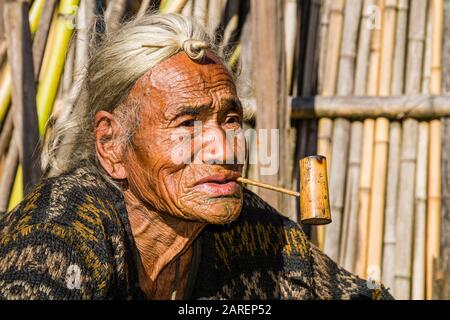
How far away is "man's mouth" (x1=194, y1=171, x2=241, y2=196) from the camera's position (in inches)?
122

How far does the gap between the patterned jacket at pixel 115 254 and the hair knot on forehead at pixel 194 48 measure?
1.63ft

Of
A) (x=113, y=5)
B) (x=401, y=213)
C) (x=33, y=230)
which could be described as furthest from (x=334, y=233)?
(x=33, y=230)

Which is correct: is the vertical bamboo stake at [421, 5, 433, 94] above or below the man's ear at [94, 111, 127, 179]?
above

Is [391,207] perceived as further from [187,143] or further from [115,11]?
[187,143]

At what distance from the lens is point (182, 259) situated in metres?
3.40

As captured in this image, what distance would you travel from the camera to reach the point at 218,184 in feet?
10.2

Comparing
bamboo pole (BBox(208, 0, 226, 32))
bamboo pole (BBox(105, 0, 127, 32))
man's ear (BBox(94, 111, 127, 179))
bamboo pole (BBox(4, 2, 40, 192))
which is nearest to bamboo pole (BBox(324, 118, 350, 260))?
bamboo pole (BBox(208, 0, 226, 32))

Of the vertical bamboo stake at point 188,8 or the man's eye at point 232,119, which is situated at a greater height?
the vertical bamboo stake at point 188,8

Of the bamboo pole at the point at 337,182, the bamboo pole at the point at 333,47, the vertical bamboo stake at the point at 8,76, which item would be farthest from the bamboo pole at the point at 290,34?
the vertical bamboo stake at the point at 8,76

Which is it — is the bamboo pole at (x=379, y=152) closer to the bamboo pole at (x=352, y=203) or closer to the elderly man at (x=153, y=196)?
the bamboo pole at (x=352, y=203)

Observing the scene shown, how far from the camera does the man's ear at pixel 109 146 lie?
3310 mm

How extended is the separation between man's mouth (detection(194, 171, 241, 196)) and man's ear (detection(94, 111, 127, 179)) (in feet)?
1.06

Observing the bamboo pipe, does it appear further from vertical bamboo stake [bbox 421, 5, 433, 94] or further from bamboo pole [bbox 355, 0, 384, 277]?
vertical bamboo stake [bbox 421, 5, 433, 94]

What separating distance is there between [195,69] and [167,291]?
745 mm
